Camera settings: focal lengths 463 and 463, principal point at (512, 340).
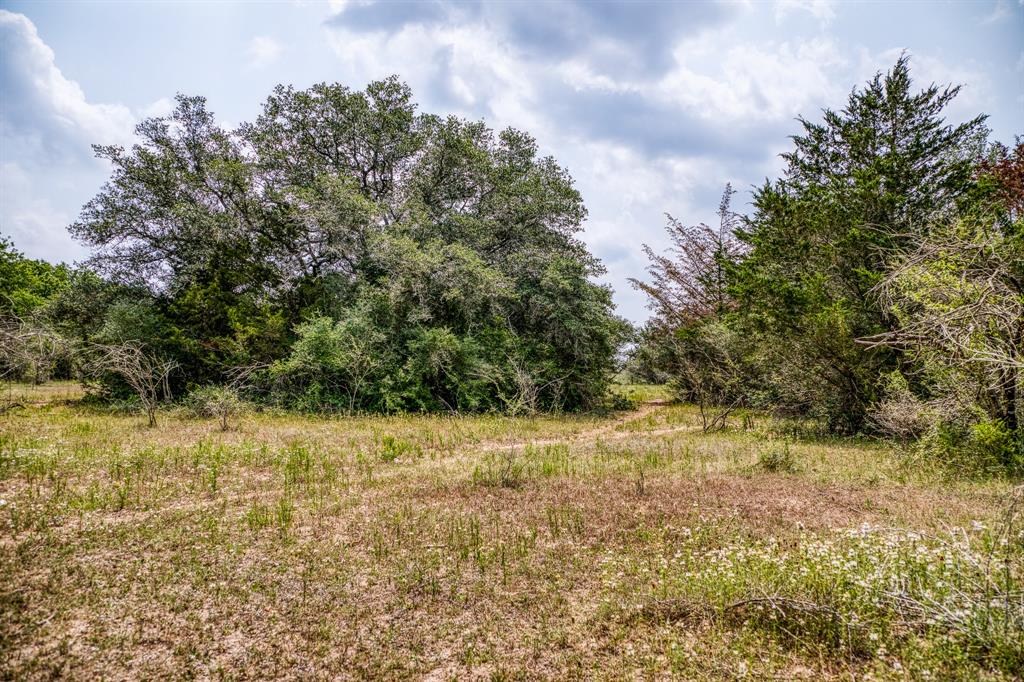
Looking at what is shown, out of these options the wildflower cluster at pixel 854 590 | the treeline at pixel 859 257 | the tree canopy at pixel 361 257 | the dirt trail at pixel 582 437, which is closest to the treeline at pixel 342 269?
the tree canopy at pixel 361 257

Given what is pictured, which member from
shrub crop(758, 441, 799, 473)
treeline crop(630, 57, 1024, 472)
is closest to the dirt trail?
treeline crop(630, 57, 1024, 472)

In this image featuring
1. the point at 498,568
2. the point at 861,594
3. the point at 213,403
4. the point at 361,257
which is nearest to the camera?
the point at 861,594

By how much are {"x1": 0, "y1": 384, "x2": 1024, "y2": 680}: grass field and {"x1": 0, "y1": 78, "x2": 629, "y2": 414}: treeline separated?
8.80 m

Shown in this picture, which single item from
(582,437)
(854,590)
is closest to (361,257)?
(582,437)

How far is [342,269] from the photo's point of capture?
21375 mm

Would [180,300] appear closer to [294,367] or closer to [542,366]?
[294,367]

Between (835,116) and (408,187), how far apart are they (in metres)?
16.4

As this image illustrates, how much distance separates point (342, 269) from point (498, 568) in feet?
61.6

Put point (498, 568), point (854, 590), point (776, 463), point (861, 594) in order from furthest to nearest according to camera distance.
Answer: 1. point (776, 463)
2. point (498, 568)
3. point (854, 590)
4. point (861, 594)

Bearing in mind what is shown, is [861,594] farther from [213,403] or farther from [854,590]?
[213,403]

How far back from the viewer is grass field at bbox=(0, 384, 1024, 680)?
362 cm

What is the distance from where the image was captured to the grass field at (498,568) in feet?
11.9

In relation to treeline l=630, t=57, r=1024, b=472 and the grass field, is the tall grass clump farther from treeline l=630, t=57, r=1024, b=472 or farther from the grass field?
treeline l=630, t=57, r=1024, b=472

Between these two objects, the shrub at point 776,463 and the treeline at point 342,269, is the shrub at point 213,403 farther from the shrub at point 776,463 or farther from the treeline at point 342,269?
the shrub at point 776,463
